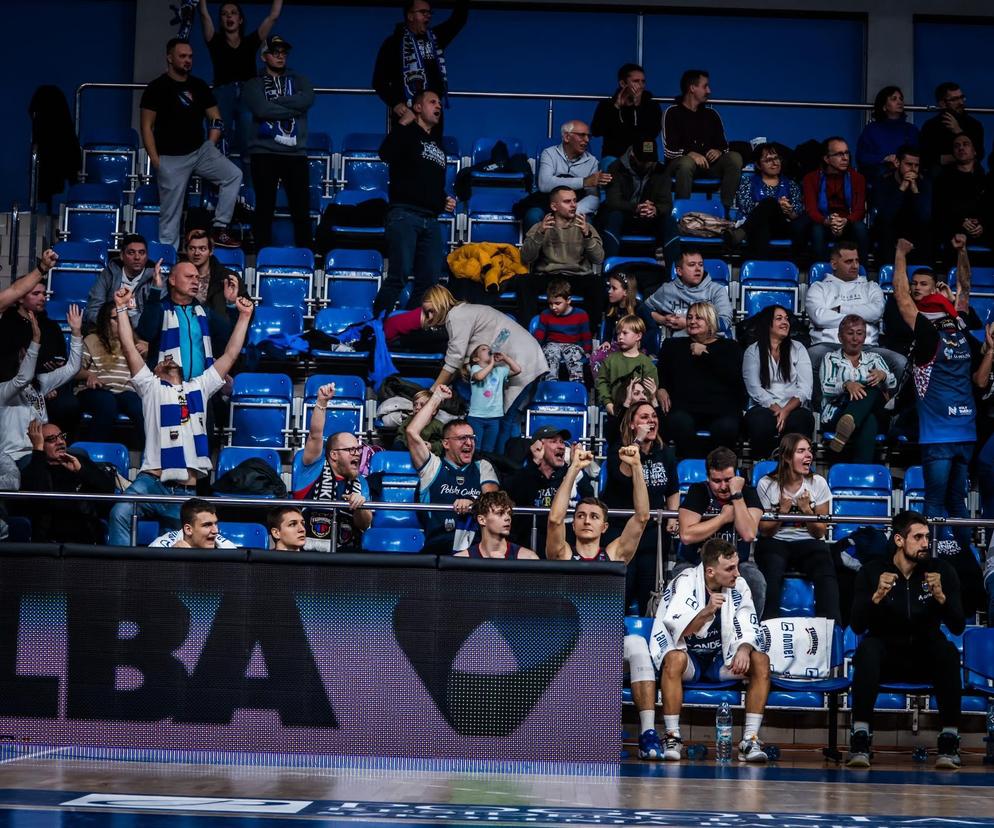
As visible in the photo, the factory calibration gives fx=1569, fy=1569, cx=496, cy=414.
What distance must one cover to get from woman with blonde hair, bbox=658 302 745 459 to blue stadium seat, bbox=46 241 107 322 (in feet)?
17.5

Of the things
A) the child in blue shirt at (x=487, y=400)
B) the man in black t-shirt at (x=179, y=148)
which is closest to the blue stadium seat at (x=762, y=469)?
the child in blue shirt at (x=487, y=400)

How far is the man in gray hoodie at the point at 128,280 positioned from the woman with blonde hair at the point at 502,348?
8.63 ft

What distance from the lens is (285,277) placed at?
47.2 feet

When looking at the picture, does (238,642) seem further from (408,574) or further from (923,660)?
(923,660)

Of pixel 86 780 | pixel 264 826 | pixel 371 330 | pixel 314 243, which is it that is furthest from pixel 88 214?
pixel 264 826

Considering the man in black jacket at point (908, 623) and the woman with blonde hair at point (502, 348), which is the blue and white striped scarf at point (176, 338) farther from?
the man in black jacket at point (908, 623)

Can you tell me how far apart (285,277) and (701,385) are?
4.15 m

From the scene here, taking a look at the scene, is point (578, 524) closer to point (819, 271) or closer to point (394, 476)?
point (394, 476)

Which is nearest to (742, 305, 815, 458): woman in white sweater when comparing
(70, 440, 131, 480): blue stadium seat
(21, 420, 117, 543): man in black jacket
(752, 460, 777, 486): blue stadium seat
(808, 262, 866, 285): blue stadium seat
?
(752, 460, 777, 486): blue stadium seat

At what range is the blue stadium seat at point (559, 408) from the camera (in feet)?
41.5

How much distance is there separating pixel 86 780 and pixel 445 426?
172 inches

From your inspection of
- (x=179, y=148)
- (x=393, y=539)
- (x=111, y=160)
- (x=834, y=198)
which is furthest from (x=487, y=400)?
(x=111, y=160)

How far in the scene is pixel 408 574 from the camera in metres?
8.54

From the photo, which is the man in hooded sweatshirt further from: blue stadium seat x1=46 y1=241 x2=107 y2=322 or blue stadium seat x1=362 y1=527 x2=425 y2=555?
blue stadium seat x1=46 y1=241 x2=107 y2=322
